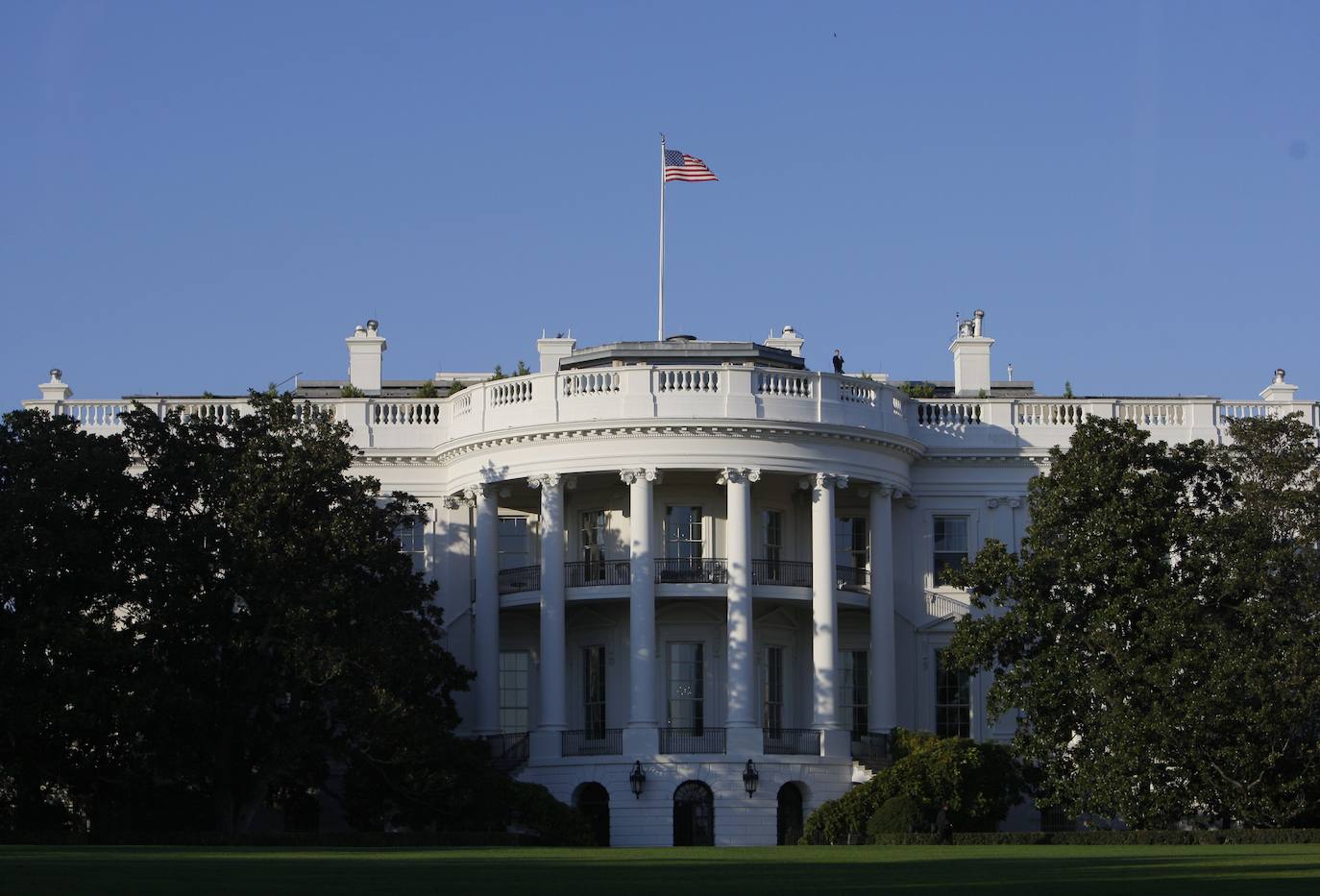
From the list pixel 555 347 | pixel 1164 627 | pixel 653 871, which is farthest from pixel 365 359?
pixel 653 871

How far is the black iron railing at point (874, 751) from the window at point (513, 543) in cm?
977

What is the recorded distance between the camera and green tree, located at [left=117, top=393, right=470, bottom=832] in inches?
1799

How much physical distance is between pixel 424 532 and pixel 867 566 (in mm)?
11171

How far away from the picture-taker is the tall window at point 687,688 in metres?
53.4

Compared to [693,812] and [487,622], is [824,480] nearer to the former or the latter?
[693,812]

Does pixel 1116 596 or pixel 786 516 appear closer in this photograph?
pixel 1116 596

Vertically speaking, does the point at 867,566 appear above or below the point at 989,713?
above

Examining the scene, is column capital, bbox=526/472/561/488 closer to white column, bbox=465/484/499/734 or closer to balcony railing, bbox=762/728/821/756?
white column, bbox=465/484/499/734

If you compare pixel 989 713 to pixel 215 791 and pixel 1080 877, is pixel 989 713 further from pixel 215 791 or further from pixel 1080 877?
pixel 1080 877

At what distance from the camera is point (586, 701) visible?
54.4m

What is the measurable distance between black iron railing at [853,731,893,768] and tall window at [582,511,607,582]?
743 centimetres

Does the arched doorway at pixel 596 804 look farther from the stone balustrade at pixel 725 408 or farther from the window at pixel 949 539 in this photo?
the window at pixel 949 539

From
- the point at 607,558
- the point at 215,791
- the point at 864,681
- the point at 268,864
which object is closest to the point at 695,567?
the point at 607,558

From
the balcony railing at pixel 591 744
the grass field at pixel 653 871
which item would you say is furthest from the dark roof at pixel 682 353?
the grass field at pixel 653 871
